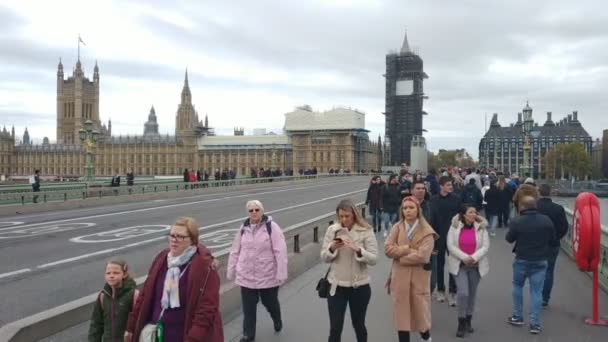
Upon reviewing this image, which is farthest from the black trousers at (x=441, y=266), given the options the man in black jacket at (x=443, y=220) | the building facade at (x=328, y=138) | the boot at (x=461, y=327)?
the building facade at (x=328, y=138)

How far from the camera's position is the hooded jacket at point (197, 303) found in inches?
155

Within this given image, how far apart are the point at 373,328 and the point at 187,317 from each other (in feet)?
11.9

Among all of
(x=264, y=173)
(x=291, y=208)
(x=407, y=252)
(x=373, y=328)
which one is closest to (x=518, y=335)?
(x=373, y=328)

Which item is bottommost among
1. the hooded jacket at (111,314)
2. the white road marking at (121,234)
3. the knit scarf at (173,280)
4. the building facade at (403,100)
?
the white road marking at (121,234)

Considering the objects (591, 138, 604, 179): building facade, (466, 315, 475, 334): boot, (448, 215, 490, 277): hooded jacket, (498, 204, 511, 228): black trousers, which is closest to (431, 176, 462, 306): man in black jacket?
(448, 215, 490, 277): hooded jacket

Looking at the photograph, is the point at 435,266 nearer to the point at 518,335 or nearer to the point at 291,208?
the point at 518,335

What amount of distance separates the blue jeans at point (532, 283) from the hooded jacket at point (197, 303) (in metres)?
4.39

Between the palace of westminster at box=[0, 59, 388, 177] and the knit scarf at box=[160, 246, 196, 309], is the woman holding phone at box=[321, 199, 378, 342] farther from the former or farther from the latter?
the palace of westminster at box=[0, 59, 388, 177]

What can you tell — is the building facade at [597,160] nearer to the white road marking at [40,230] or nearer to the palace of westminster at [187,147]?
the palace of westminster at [187,147]

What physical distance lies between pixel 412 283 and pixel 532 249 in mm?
2053

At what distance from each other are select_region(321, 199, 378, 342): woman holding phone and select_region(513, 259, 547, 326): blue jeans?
2.53 metres

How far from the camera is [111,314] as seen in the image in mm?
4367

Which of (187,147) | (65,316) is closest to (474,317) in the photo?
(65,316)

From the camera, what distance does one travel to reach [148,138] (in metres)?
158
